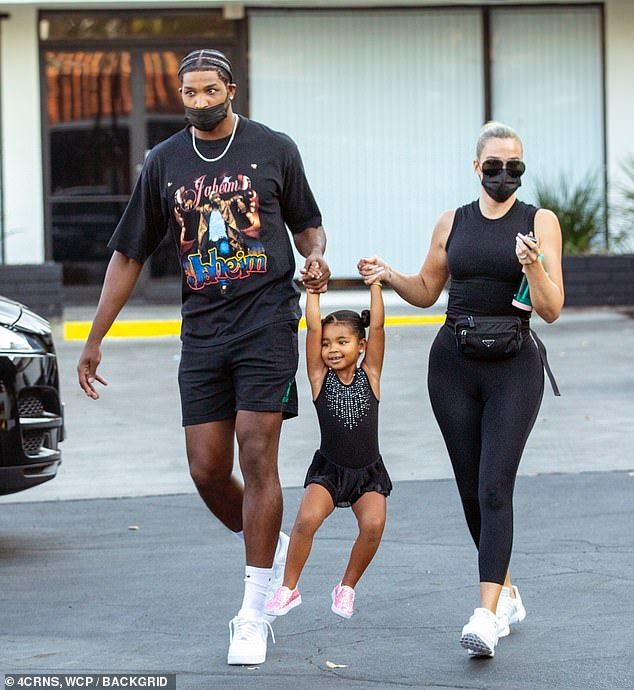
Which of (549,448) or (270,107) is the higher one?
(270,107)

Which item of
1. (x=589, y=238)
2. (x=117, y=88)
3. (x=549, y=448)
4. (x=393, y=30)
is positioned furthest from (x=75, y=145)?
(x=549, y=448)

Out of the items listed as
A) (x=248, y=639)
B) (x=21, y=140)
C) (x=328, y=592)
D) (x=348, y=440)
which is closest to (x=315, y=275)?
(x=348, y=440)

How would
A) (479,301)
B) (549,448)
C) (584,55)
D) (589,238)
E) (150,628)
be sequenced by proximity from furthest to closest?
(584,55) → (589,238) → (549,448) → (150,628) → (479,301)

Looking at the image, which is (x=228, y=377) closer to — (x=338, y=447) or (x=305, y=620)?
(x=338, y=447)

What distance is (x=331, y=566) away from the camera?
6.41 meters

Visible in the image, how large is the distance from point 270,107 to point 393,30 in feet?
5.57

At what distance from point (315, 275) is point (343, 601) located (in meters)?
1.11

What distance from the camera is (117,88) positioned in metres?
16.9

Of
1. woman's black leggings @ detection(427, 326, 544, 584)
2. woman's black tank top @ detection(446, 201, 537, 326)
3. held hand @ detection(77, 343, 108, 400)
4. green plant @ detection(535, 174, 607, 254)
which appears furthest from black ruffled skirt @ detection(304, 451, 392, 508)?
green plant @ detection(535, 174, 607, 254)

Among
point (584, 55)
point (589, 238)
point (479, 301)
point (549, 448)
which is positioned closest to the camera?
point (479, 301)

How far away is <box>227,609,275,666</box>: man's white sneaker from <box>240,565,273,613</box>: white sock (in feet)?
0.10

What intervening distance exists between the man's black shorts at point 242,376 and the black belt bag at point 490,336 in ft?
2.01

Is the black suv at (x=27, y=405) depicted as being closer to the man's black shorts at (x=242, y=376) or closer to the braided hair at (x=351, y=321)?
the man's black shorts at (x=242, y=376)

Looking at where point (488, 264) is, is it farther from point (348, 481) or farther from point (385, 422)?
point (385, 422)
